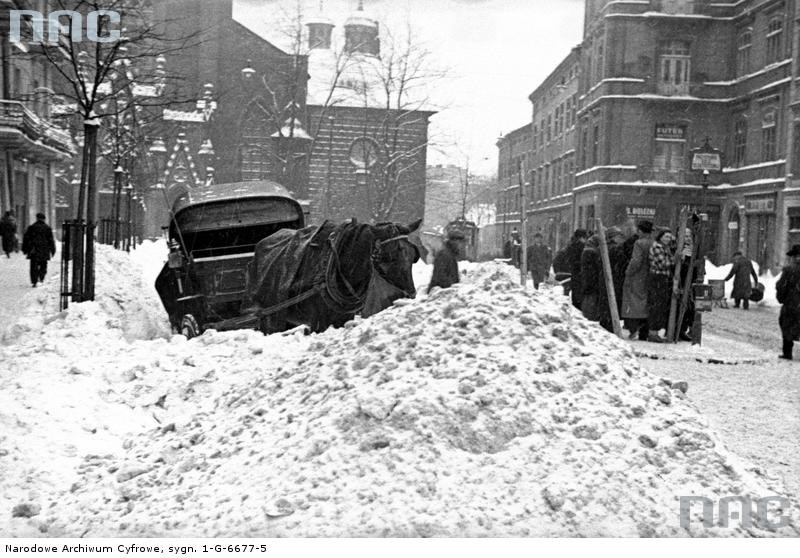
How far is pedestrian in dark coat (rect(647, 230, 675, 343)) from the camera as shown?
13.3 metres

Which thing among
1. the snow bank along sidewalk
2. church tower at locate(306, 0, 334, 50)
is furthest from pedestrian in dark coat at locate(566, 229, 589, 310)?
the snow bank along sidewalk

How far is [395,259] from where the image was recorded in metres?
10.2

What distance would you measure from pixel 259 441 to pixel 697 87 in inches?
558

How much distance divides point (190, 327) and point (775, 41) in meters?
25.2

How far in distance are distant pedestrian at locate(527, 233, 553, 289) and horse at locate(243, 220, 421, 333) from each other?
34.0ft

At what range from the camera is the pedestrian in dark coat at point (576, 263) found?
561 inches

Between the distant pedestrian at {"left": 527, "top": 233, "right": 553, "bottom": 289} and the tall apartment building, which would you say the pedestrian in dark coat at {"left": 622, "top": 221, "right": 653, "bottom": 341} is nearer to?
the tall apartment building

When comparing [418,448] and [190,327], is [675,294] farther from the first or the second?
[418,448]

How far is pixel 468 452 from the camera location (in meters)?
4.45

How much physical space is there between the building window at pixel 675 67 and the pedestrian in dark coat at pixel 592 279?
301 centimetres

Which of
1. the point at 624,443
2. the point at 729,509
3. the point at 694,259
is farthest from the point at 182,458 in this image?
the point at 694,259

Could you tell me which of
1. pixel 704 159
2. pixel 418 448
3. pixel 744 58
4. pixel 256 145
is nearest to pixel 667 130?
pixel 704 159

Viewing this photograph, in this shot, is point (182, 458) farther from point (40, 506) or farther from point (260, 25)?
point (260, 25)

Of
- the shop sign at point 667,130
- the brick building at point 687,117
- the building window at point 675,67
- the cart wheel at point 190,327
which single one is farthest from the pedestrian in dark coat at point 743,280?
the cart wheel at point 190,327
